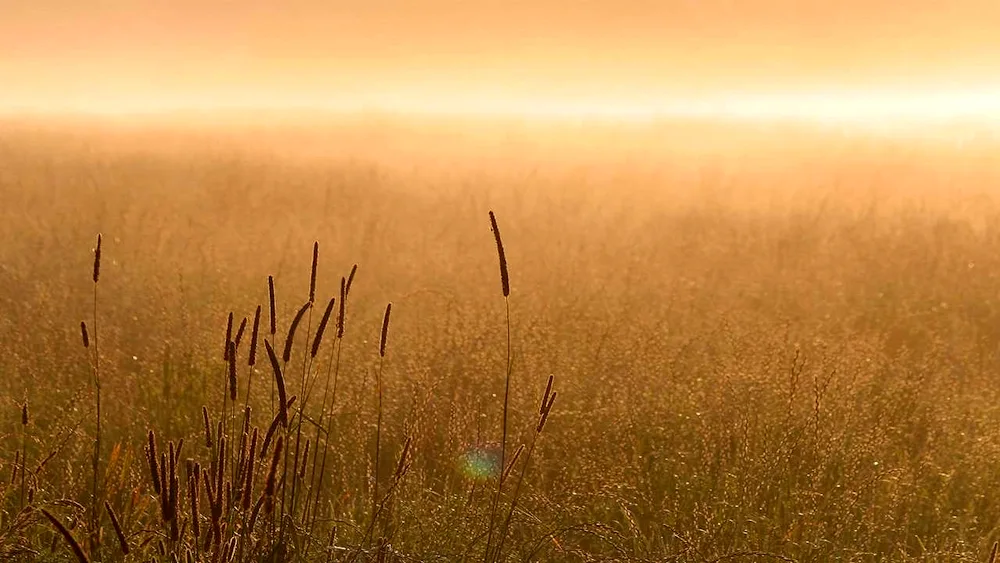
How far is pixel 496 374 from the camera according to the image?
3.03 metres

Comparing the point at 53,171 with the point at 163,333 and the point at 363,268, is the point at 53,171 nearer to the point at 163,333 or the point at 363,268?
the point at 363,268

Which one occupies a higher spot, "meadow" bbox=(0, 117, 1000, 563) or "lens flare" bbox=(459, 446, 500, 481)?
"meadow" bbox=(0, 117, 1000, 563)

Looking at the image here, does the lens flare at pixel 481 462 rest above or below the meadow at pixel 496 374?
below

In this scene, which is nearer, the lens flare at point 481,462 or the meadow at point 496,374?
the meadow at point 496,374

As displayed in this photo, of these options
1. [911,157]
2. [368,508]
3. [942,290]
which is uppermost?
[911,157]

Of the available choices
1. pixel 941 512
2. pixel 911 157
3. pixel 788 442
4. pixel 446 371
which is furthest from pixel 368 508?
pixel 911 157

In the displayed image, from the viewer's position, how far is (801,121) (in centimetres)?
1585

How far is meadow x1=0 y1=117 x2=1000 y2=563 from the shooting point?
1.86 m

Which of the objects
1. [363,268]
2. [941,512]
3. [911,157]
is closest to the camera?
[941,512]

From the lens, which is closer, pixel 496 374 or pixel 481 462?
pixel 481 462

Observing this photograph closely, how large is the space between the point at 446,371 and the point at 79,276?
2.51 m

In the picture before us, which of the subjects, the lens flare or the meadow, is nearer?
the meadow

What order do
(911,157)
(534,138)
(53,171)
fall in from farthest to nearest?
(534,138) < (911,157) < (53,171)

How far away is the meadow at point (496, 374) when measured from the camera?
1.86 meters
